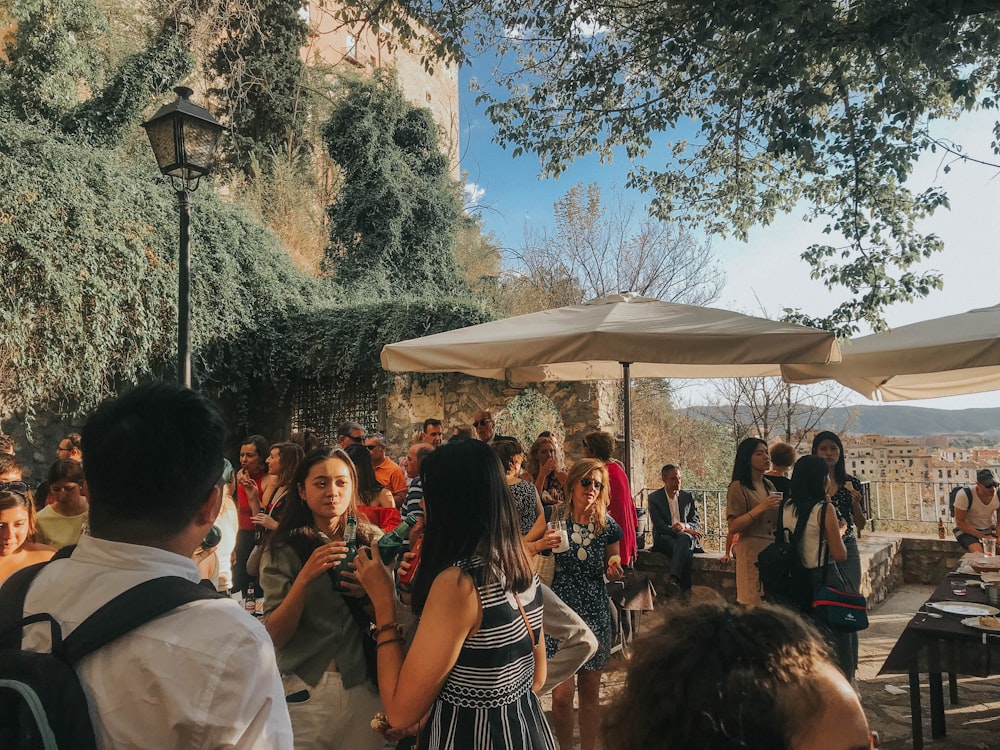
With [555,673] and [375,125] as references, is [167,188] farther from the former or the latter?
[555,673]

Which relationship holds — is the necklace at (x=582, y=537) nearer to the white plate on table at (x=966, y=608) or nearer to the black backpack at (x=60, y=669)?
the white plate on table at (x=966, y=608)

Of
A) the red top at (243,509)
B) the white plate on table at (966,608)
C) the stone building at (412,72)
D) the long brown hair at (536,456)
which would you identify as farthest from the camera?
the stone building at (412,72)

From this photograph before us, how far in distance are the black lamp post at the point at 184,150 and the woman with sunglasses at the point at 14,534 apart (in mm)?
1836

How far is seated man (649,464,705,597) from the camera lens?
20.1ft

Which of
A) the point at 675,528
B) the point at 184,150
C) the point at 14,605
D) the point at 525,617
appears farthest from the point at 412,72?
the point at 14,605

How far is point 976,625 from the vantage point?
3.44m

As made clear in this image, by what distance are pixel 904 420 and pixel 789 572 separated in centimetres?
3149

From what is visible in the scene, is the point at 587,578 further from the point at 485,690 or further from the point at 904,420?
the point at 904,420

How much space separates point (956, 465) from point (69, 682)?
10962mm

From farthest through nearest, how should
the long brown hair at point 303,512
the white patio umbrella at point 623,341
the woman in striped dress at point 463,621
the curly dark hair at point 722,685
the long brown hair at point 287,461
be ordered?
the long brown hair at point 287,461
the white patio umbrella at point 623,341
the long brown hair at point 303,512
the woman in striped dress at point 463,621
the curly dark hair at point 722,685

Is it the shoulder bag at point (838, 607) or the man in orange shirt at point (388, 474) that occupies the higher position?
the man in orange shirt at point (388, 474)

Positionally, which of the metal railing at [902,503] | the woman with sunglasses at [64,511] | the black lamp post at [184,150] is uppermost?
the black lamp post at [184,150]

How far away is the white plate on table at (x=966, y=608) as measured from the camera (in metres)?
3.67

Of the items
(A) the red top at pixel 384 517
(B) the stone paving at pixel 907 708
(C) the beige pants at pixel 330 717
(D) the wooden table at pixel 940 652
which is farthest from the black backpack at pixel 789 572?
A: (C) the beige pants at pixel 330 717
